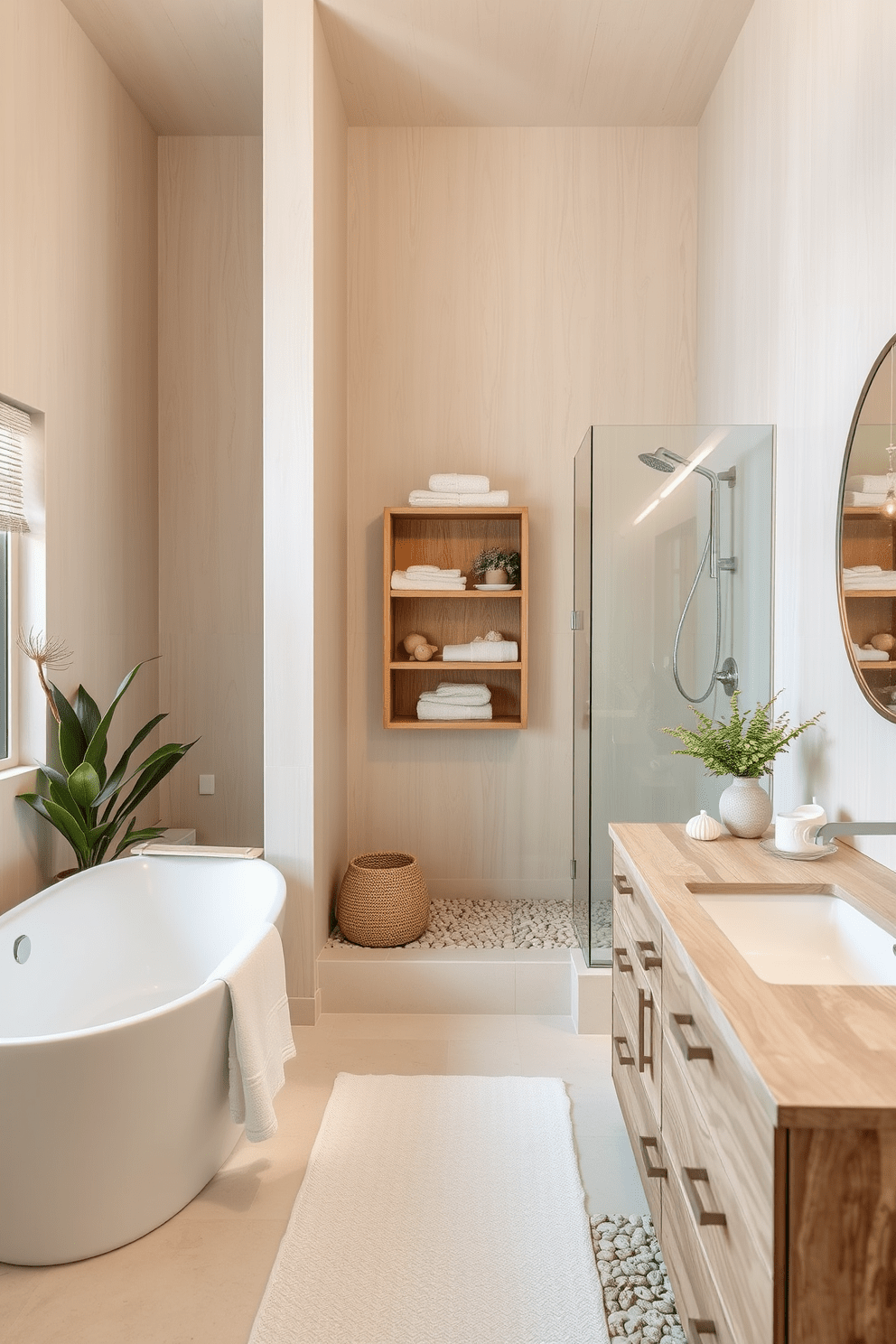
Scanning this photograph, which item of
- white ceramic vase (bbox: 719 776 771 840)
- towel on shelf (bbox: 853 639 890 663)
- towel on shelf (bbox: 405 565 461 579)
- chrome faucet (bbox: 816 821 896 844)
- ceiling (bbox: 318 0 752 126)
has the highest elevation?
ceiling (bbox: 318 0 752 126)

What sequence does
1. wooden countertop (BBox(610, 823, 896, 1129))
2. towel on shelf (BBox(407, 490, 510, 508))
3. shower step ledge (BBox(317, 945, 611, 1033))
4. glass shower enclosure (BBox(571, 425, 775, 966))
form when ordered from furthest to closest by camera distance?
towel on shelf (BBox(407, 490, 510, 508)) < shower step ledge (BBox(317, 945, 611, 1033)) < glass shower enclosure (BBox(571, 425, 775, 966)) < wooden countertop (BBox(610, 823, 896, 1129))

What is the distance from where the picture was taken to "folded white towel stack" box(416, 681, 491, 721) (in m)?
3.38

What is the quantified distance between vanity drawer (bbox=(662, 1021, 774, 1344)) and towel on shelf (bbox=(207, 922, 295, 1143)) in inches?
33.7

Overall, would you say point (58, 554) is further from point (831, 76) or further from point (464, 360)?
point (831, 76)

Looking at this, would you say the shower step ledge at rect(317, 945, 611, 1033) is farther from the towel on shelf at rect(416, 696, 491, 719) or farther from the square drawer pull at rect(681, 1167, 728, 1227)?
the square drawer pull at rect(681, 1167, 728, 1227)

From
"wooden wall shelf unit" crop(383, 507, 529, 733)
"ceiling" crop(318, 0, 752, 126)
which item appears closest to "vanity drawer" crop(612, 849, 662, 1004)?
"wooden wall shelf unit" crop(383, 507, 529, 733)

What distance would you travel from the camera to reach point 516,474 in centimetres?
356

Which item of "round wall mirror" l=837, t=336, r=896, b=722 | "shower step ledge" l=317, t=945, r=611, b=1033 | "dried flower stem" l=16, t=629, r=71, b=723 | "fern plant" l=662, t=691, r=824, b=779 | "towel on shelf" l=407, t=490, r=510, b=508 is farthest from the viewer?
"towel on shelf" l=407, t=490, r=510, b=508

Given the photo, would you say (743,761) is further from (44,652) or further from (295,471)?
(44,652)

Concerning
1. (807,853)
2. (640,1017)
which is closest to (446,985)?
(640,1017)

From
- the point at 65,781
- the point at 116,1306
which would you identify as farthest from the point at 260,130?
the point at 116,1306

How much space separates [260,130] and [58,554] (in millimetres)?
1950

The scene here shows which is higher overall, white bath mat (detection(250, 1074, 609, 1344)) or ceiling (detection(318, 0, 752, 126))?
ceiling (detection(318, 0, 752, 126))

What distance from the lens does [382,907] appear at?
308 cm
